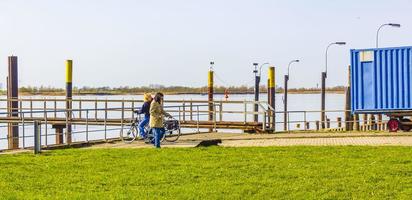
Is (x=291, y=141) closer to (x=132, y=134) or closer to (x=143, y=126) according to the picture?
(x=143, y=126)

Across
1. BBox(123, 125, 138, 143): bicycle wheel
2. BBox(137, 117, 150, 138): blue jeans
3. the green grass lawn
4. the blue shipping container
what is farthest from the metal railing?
the green grass lawn

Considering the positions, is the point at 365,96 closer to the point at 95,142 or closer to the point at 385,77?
the point at 385,77

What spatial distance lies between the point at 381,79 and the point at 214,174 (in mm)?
14190

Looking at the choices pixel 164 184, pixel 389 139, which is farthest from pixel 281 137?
pixel 164 184

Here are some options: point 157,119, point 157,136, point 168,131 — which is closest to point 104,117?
point 168,131

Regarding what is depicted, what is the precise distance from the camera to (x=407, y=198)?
10320 mm

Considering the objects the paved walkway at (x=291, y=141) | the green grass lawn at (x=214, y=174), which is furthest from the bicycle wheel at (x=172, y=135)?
the green grass lawn at (x=214, y=174)

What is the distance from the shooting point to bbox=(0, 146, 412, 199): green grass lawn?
1097cm

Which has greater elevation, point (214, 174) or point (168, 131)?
point (168, 131)

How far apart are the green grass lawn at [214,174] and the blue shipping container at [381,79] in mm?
8731

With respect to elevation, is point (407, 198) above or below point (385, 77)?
below

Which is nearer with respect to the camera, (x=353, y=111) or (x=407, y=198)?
(x=407, y=198)

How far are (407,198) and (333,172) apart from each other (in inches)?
105

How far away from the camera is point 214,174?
12844mm
